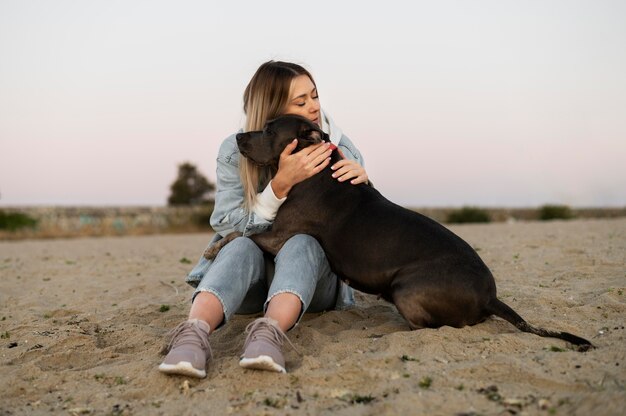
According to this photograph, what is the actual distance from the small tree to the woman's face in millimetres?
20671

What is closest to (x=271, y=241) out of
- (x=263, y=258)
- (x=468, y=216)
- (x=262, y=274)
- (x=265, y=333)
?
(x=263, y=258)

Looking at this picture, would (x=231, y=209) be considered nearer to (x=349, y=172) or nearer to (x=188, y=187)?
(x=349, y=172)

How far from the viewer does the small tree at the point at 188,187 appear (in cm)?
2550

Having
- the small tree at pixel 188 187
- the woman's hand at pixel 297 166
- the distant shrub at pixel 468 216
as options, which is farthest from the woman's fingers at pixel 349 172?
the small tree at pixel 188 187

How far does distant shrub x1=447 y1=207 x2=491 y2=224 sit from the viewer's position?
20625mm

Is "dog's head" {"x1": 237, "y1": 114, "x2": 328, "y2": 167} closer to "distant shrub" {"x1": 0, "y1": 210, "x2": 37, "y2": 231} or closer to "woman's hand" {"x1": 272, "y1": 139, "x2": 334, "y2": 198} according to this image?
"woman's hand" {"x1": 272, "y1": 139, "x2": 334, "y2": 198}

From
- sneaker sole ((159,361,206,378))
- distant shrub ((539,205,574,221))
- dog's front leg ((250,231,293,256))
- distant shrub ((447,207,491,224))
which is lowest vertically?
distant shrub ((447,207,491,224))

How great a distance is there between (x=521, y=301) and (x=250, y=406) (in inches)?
109

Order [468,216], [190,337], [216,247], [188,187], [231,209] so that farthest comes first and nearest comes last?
[188,187], [468,216], [231,209], [216,247], [190,337]

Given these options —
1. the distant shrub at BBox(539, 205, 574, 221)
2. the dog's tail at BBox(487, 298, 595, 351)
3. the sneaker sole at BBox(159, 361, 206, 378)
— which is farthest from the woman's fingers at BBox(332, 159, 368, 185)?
the distant shrub at BBox(539, 205, 574, 221)

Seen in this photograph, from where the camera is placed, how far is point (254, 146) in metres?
4.76

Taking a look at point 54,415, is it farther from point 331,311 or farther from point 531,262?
point 531,262

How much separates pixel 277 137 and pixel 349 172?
2.09 ft

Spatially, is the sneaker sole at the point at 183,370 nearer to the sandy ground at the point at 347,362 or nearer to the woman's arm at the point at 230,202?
the sandy ground at the point at 347,362
